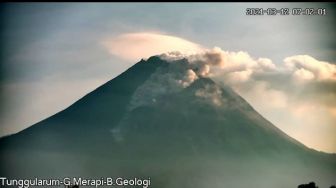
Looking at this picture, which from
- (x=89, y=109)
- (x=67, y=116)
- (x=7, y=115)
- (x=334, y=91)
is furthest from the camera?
(x=89, y=109)

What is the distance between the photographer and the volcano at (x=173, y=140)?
32.3 ft

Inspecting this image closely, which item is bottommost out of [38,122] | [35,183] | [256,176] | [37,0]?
[256,176]

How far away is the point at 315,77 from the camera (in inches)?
325

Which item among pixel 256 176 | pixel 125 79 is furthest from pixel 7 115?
pixel 125 79

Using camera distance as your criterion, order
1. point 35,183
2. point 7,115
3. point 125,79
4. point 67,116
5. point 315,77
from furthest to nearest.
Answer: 1. point 125,79
2. point 67,116
3. point 315,77
4. point 7,115
5. point 35,183

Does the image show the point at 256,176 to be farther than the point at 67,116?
No

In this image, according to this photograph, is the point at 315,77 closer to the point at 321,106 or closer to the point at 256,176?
the point at 321,106

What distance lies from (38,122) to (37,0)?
106 inches

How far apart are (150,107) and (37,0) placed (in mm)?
11938

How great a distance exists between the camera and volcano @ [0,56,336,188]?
9.85 m

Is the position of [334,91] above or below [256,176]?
above

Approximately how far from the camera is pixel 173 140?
15.7 metres

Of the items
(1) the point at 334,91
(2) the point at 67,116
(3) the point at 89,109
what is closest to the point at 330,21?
(1) the point at 334,91

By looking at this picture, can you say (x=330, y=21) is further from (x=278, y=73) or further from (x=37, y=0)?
(x=37, y=0)
